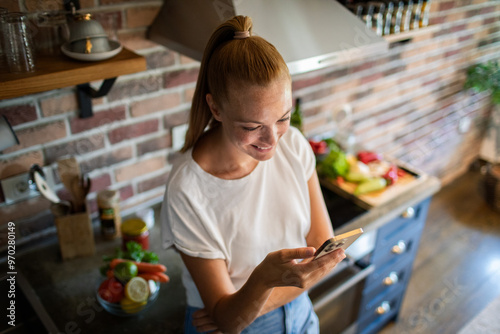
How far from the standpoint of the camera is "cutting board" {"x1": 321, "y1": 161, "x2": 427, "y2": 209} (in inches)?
70.5

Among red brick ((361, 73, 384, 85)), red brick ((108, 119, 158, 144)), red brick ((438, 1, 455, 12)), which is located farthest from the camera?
red brick ((438, 1, 455, 12))

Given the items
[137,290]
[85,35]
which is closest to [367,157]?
[137,290]

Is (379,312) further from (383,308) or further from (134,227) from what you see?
(134,227)

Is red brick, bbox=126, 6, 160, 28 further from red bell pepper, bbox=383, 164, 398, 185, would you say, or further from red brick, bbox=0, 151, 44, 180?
red bell pepper, bbox=383, 164, 398, 185

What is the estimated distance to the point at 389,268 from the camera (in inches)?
79.3

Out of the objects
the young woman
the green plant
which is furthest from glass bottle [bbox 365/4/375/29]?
the green plant

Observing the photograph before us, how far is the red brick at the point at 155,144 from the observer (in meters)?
1.61

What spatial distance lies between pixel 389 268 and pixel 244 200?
3.86 ft

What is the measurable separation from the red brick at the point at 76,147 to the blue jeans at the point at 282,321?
0.65m

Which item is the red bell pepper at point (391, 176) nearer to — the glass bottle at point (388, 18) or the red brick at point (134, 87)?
the glass bottle at point (388, 18)

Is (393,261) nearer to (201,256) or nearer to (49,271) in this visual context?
(201,256)

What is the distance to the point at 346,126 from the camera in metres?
2.35

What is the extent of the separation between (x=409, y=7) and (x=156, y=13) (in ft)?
3.78

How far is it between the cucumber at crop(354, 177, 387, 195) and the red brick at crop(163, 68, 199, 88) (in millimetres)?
814
